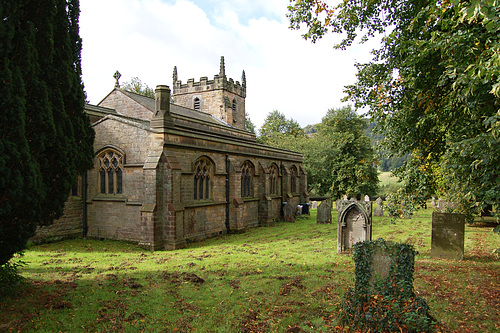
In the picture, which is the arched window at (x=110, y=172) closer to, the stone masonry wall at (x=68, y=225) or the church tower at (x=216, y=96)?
the stone masonry wall at (x=68, y=225)

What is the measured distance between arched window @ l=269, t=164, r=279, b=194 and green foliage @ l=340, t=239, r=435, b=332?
17.8 m

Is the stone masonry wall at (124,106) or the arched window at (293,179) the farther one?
the arched window at (293,179)

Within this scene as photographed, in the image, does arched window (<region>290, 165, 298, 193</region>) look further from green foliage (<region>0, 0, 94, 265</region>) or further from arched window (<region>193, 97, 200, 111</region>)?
green foliage (<region>0, 0, 94, 265</region>)

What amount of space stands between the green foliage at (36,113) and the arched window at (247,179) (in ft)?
39.8

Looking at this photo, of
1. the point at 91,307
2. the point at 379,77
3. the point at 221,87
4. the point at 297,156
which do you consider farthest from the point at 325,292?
the point at 221,87

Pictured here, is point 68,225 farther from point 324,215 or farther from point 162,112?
point 324,215

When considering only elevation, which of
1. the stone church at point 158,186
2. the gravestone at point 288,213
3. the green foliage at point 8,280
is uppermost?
the stone church at point 158,186

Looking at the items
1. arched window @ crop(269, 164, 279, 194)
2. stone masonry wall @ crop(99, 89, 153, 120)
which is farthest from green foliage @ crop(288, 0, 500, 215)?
stone masonry wall @ crop(99, 89, 153, 120)

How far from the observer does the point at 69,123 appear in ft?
25.7

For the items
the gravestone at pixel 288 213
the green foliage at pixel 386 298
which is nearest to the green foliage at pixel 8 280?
the green foliage at pixel 386 298

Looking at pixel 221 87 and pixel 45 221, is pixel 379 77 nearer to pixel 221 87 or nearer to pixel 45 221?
pixel 45 221

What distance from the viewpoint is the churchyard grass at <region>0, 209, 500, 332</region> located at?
6.07 meters

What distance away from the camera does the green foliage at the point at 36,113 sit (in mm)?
5914

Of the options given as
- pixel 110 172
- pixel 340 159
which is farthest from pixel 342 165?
pixel 110 172
